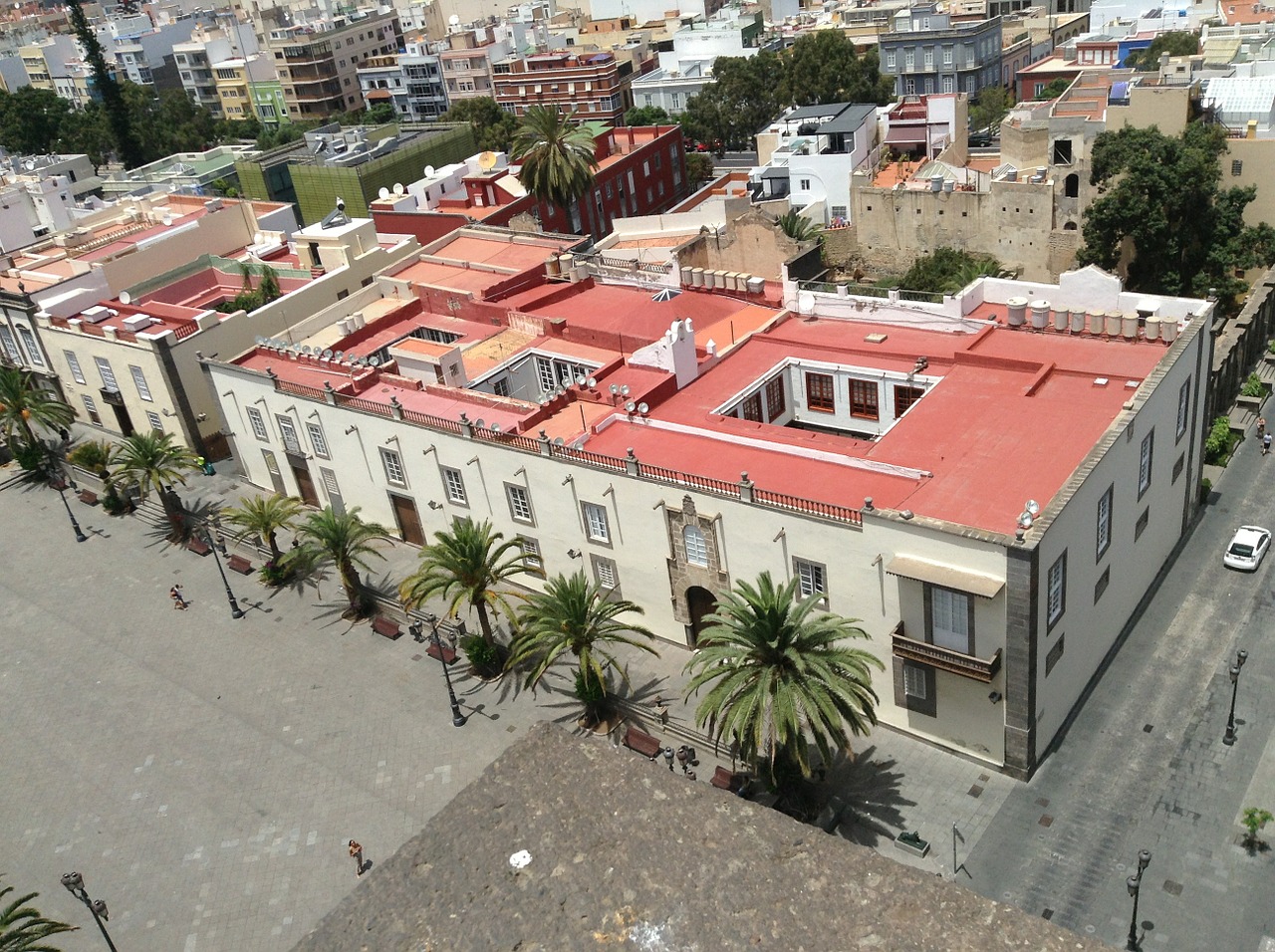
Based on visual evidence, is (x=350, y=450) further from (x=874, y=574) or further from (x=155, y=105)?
(x=155, y=105)

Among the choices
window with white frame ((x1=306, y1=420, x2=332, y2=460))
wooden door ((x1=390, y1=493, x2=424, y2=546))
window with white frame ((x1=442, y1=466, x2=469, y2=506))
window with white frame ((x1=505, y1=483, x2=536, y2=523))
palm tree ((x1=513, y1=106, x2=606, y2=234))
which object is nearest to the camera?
window with white frame ((x1=505, y1=483, x2=536, y2=523))

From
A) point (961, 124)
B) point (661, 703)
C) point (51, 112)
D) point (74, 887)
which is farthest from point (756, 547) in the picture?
point (51, 112)

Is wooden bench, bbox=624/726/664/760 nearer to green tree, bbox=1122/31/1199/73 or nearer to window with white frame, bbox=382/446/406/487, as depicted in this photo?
window with white frame, bbox=382/446/406/487

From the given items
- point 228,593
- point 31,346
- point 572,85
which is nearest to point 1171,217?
point 228,593

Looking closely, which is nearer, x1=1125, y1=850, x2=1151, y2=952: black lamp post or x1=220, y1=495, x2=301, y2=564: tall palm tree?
x1=1125, y1=850, x2=1151, y2=952: black lamp post

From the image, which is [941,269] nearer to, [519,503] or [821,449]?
[821,449]

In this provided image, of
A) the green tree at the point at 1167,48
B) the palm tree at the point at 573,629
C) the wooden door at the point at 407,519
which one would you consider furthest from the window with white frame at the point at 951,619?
the green tree at the point at 1167,48

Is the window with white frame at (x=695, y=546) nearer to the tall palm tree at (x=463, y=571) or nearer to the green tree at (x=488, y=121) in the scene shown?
the tall palm tree at (x=463, y=571)

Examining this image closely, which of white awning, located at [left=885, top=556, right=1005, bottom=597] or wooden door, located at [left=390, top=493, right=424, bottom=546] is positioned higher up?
white awning, located at [left=885, top=556, right=1005, bottom=597]

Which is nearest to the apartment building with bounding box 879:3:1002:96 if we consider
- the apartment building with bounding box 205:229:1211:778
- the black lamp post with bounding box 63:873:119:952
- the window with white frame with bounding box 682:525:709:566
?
the apartment building with bounding box 205:229:1211:778
